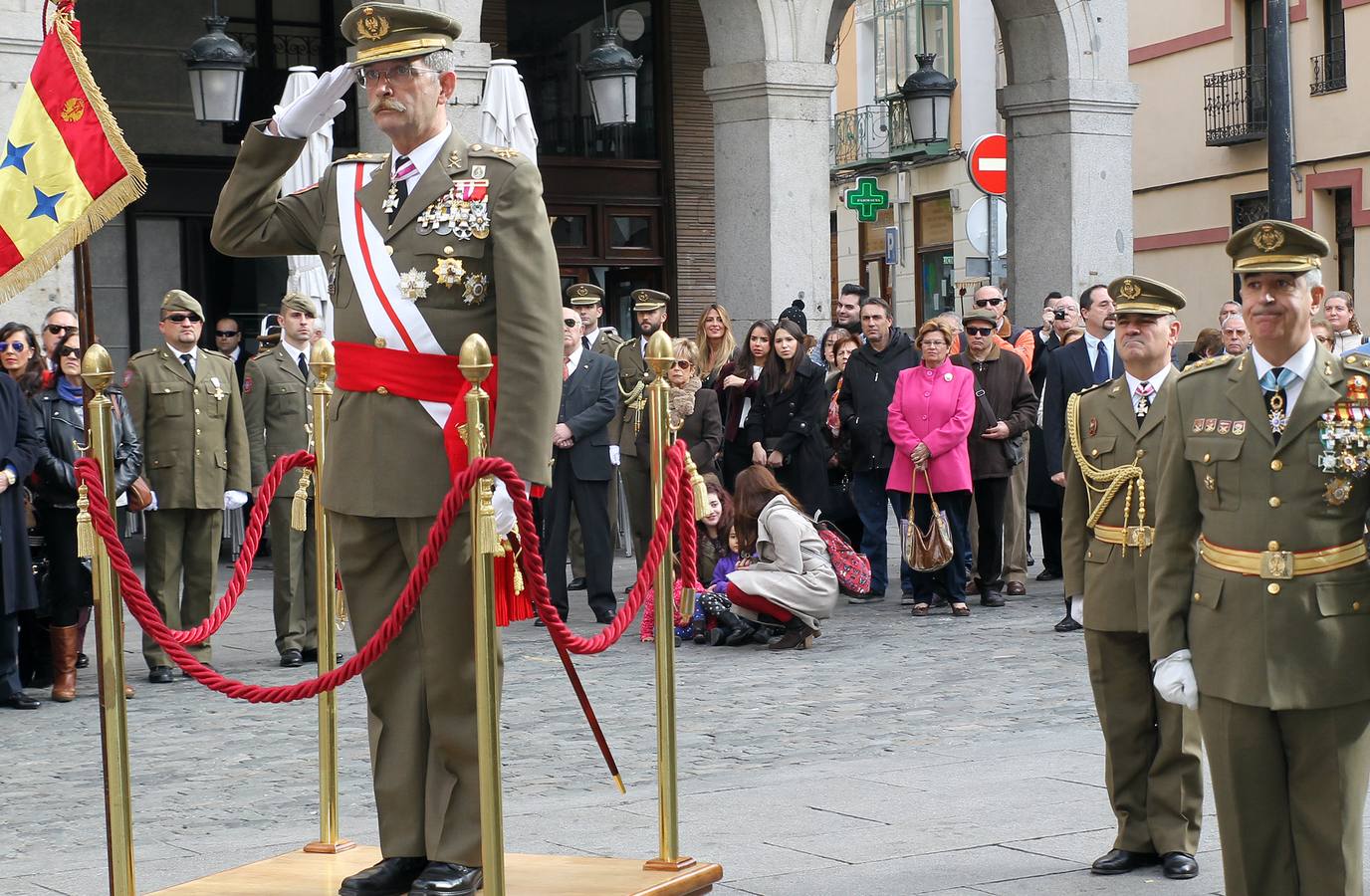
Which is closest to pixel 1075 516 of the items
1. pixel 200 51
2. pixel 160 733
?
pixel 160 733

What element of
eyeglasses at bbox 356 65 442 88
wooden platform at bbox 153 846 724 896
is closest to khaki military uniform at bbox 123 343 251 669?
wooden platform at bbox 153 846 724 896

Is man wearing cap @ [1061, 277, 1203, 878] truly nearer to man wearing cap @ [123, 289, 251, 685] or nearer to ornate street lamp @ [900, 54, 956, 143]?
man wearing cap @ [123, 289, 251, 685]

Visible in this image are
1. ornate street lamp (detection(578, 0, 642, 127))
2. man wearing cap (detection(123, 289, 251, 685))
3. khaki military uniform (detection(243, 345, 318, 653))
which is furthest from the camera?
ornate street lamp (detection(578, 0, 642, 127))

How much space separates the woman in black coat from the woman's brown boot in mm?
4763

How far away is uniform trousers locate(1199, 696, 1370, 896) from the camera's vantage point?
4.82 metres

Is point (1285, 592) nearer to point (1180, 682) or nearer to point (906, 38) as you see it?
point (1180, 682)

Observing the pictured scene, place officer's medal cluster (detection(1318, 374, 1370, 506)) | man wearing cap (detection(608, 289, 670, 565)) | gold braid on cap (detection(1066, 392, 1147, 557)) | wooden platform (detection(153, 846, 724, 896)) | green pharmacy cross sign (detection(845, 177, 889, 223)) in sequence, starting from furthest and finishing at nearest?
green pharmacy cross sign (detection(845, 177, 889, 223)), man wearing cap (detection(608, 289, 670, 565)), gold braid on cap (detection(1066, 392, 1147, 557)), wooden platform (detection(153, 846, 724, 896)), officer's medal cluster (detection(1318, 374, 1370, 506))

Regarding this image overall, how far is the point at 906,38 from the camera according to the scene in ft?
138

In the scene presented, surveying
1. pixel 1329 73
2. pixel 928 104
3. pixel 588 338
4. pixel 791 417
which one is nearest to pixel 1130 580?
pixel 791 417

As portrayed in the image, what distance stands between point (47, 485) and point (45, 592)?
54 centimetres

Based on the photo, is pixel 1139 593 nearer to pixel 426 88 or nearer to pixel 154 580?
pixel 426 88

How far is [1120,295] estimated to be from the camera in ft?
22.2

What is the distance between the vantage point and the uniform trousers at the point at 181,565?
35.7 feet

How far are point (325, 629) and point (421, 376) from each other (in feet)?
4.07
